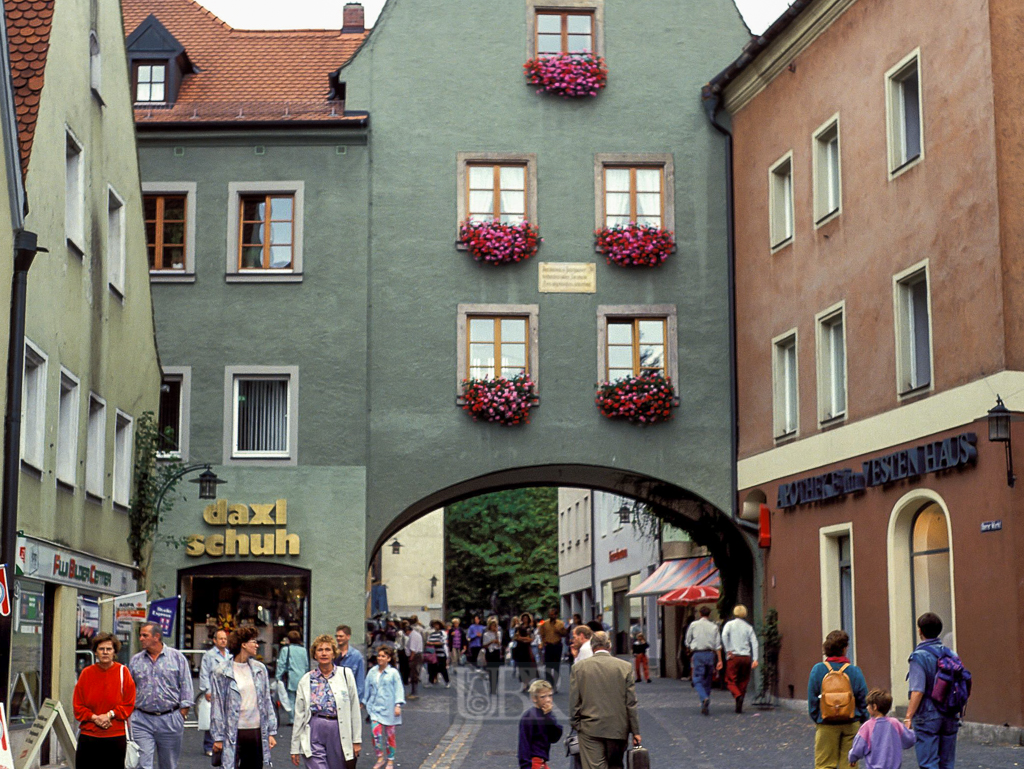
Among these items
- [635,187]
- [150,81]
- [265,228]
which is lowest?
[265,228]

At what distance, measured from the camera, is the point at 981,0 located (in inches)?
746

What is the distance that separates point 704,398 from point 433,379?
469 centimetres

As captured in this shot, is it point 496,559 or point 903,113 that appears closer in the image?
point 903,113

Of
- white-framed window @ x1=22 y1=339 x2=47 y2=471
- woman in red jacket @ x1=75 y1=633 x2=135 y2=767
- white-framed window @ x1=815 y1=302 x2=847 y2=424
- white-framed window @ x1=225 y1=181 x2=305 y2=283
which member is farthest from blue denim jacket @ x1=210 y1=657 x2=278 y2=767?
white-framed window @ x1=225 y1=181 x2=305 y2=283

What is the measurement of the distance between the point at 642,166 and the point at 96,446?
36.6ft

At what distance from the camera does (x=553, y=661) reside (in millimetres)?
29422

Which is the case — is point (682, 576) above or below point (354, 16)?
below

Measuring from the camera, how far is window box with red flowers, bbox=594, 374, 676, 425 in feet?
87.6

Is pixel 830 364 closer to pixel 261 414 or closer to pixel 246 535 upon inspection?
pixel 261 414

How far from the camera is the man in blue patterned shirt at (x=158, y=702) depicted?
13188 mm

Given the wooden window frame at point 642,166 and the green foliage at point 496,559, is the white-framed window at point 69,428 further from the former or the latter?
the green foliage at point 496,559

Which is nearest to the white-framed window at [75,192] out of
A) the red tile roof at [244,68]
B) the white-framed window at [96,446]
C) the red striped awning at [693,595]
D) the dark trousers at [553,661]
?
the white-framed window at [96,446]

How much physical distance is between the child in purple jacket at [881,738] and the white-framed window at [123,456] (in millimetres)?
13887

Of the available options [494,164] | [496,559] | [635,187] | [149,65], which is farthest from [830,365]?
[496,559]
